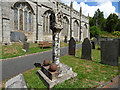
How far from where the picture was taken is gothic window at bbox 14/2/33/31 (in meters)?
14.5

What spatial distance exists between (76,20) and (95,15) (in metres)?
32.8

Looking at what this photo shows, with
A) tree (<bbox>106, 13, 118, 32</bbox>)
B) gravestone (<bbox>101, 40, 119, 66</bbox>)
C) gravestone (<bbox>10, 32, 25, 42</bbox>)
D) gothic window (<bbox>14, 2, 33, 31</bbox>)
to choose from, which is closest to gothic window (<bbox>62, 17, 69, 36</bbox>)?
gothic window (<bbox>14, 2, 33, 31</bbox>)

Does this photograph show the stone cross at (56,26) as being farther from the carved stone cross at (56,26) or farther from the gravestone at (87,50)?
the gravestone at (87,50)

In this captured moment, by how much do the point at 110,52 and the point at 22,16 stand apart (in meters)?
17.0

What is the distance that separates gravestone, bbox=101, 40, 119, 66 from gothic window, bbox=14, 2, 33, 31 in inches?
613

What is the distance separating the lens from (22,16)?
50.5ft

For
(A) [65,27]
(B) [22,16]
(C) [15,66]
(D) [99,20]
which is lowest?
(C) [15,66]

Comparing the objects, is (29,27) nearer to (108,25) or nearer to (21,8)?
(21,8)

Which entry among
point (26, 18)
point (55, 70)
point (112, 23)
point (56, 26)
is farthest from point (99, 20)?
point (55, 70)

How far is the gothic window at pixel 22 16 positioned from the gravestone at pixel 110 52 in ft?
51.1

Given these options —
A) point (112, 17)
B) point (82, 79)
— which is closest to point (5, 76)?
point (82, 79)

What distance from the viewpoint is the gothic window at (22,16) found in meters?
14.5

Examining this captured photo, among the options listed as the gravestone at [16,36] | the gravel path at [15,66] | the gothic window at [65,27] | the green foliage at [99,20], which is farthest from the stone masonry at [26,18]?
the green foliage at [99,20]

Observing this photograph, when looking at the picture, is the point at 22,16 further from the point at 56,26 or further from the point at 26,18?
the point at 56,26
